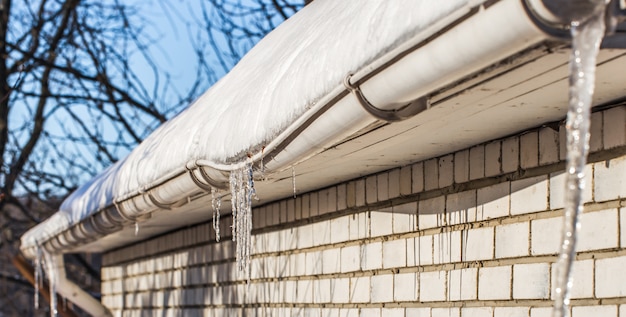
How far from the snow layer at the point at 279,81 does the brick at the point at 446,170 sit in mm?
698

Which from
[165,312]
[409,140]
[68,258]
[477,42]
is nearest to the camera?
[477,42]

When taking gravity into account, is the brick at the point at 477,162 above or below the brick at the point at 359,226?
above

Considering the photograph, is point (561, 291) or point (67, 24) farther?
point (67, 24)

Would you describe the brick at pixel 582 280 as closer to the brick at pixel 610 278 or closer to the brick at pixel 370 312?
the brick at pixel 610 278

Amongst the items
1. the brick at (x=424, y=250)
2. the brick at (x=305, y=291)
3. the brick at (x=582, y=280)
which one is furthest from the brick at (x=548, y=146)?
the brick at (x=305, y=291)

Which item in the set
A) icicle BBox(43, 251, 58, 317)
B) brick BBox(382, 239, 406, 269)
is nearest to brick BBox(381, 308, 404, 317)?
brick BBox(382, 239, 406, 269)

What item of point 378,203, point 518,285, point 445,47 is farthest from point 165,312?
point 445,47

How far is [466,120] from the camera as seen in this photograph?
3395 millimetres

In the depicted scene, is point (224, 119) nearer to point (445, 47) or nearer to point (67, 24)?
point (445, 47)

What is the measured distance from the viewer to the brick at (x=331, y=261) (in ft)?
16.9

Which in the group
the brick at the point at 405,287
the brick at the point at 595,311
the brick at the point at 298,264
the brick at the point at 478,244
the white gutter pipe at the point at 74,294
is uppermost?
the brick at the point at 478,244

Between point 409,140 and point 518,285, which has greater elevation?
point 409,140

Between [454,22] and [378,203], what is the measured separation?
8.56ft

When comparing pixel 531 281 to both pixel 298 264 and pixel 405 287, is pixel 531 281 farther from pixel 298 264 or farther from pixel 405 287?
pixel 298 264
